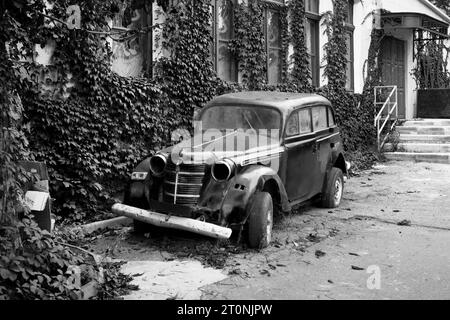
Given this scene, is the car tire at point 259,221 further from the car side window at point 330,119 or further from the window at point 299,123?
the car side window at point 330,119

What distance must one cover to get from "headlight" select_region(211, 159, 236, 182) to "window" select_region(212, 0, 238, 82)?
5.69 metres

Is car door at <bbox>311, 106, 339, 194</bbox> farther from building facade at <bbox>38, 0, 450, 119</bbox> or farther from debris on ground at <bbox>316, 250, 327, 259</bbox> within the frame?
building facade at <bbox>38, 0, 450, 119</bbox>

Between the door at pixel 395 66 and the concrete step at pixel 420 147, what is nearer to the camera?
the concrete step at pixel 420 147

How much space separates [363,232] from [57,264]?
4.60 metres

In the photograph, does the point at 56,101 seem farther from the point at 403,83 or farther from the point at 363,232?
the point at 403,83

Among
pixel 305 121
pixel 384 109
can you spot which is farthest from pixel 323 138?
pixel 384 109

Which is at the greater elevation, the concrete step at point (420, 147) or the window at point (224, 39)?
the window at point (224, 39)

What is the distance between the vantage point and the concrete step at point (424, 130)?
56.6ft

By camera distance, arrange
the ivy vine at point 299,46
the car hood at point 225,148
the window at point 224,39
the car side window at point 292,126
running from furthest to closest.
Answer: the ivy vine at point 299,46 < the window at point 224,39 < the car side window at point 292,126 < the car hood at point 225,148

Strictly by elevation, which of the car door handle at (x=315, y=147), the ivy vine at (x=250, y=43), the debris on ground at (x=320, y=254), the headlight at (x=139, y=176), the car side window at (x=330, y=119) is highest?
the ivy vine at (x=250, y=43)

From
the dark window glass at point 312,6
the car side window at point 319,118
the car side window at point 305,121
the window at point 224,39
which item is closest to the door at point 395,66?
the dark window glass at point 312,6

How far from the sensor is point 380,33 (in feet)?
61.9

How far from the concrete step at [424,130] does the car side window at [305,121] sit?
10.2 metres

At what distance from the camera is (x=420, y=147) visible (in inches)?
655
